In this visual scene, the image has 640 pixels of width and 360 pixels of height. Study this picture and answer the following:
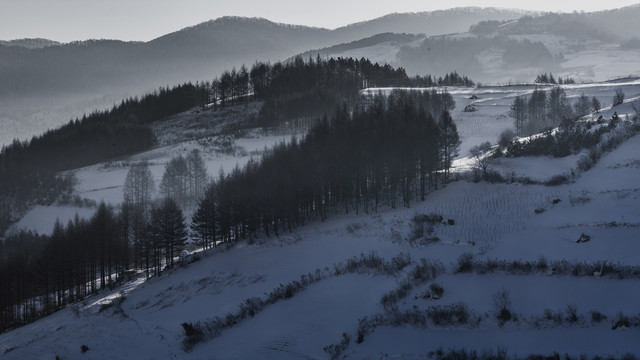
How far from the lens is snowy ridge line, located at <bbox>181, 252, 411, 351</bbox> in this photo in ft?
74.9

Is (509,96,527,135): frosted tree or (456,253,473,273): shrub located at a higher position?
(509,96,527,135): frosted tree

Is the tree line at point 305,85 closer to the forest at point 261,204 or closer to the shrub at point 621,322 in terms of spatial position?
the forest at point 261,204

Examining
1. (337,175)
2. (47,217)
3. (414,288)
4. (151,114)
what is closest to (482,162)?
(337,175)

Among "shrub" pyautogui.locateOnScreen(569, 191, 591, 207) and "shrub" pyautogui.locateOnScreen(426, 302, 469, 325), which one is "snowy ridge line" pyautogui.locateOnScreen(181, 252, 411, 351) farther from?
"shrub" pyautogui.locateOnScreen(569, 191, 591, 207)

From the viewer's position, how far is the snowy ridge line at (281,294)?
2283 cm

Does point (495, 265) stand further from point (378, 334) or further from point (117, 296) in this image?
point (117, 296)

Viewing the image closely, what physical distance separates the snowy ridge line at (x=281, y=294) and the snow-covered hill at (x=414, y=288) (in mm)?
149

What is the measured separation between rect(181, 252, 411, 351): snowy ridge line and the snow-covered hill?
15 centimetres

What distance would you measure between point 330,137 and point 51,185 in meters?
68.7

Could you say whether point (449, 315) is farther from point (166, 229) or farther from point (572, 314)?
point (166, 229)

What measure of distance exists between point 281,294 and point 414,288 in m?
7.62

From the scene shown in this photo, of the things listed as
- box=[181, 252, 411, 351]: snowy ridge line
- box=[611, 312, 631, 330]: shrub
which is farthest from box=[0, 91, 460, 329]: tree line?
box=[611, 312, 631, 330]: shrub

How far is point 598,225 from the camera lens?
1094 inches

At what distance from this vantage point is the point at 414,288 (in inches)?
832
